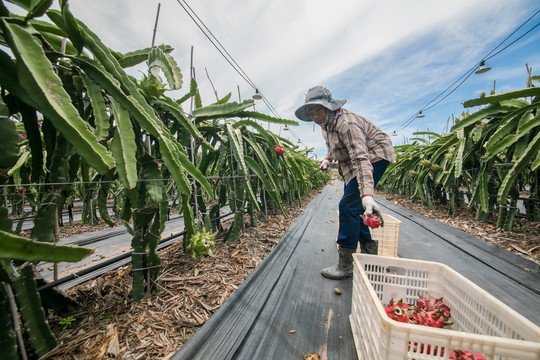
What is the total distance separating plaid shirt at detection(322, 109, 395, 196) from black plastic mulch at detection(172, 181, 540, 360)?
640mm

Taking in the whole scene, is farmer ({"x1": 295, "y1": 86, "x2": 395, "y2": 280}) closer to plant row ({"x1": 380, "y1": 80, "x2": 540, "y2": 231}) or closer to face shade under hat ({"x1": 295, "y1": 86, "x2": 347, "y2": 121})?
face shade under hat ({"x1": 295, "y1": 86, "x2": 347, "y2": 121})

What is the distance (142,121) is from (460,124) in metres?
2.59

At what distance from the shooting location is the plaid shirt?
1.12 m

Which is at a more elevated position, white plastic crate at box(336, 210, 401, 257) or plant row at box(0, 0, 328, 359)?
plant row at box(0, 0, 328, 359)

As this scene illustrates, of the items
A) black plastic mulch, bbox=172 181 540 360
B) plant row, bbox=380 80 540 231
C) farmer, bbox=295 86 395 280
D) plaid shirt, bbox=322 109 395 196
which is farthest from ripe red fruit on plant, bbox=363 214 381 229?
plant row, bbox=380 80 540 231

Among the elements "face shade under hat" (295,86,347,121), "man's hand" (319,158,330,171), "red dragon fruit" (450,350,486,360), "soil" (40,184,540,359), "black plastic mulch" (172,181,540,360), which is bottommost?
"black plastic mulch" (172,181,540,360)

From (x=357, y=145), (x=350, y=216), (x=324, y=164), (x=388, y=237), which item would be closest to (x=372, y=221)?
(x=350, y=216)

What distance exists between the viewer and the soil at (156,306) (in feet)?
2.40

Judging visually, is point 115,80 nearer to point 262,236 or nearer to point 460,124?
point 262,236

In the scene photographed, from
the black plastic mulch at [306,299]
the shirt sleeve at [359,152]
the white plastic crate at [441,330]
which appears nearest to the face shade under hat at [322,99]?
the shirt sleeve at [359,152]

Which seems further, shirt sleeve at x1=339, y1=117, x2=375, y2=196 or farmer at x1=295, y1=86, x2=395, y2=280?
farmer at x1=295, y1=86, x2=395, y2=280

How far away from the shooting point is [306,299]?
1.13 metres

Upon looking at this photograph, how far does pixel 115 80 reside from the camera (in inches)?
26.1

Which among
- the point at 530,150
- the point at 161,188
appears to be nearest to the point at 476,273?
the point at 530,150
